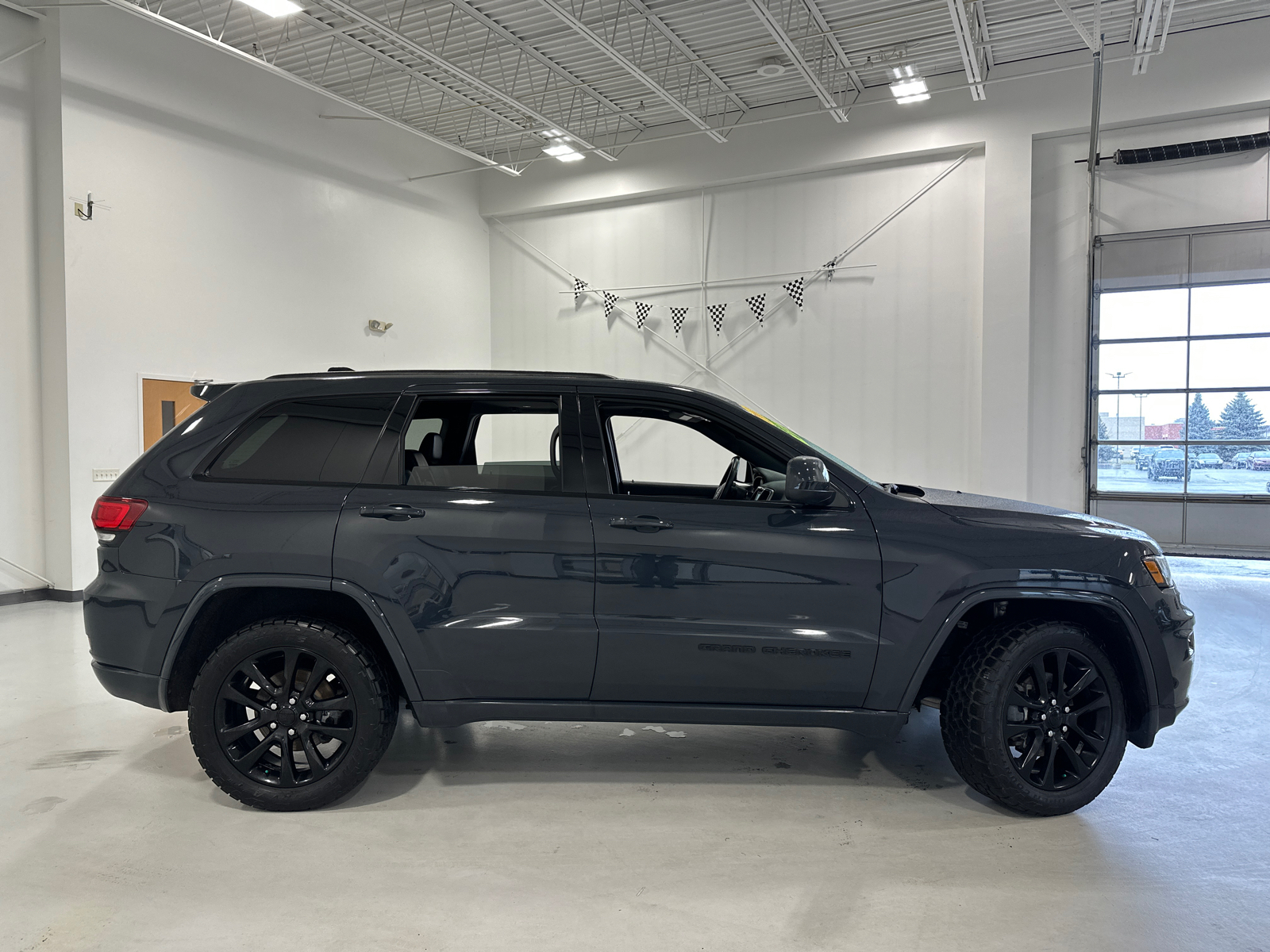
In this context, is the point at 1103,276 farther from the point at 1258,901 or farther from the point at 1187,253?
the point at 1258,901

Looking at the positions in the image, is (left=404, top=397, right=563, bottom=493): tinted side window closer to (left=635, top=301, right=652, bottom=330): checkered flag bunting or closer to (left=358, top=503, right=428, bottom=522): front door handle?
(left=358, top=503, right=428, bottom=522): front door handle

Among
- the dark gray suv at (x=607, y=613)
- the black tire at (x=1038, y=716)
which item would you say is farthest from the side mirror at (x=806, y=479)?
the black tire at (x=1038, y=716)

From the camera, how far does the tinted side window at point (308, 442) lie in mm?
3023

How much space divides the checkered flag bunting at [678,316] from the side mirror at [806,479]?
28.4ft

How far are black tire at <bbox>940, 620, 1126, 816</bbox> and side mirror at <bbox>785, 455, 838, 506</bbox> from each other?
2.67 ft

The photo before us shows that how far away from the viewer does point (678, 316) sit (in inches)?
448

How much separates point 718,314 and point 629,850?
358 inches

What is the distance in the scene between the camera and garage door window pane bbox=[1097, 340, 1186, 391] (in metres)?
9.38

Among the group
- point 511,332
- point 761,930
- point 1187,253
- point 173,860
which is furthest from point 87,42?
point 1187,253

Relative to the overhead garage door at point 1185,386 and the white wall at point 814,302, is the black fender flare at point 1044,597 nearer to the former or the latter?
the white wall at point 814,302

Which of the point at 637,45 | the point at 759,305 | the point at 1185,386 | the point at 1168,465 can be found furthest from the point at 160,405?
the point at 1185,386

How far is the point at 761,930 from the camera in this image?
7.53 ft

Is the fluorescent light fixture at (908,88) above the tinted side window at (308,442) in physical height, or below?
above

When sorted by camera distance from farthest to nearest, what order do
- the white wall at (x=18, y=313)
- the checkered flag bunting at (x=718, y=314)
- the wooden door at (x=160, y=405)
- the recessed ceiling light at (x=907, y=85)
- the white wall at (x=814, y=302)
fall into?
the checkered flag bunting at (x=718, y=314) < the white wall at (x=814, y=302) < the recessed ceiling light at (x=907, y=85) < the wooden door at (x=160, y=405) < the white wall at (x=18, y=313)
